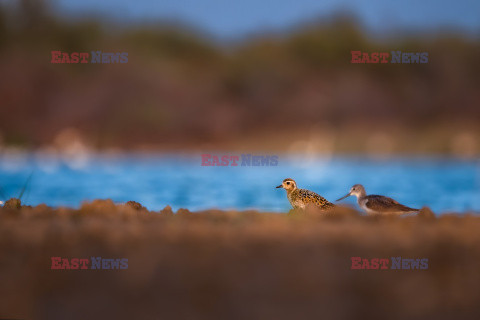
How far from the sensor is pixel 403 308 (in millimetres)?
3102

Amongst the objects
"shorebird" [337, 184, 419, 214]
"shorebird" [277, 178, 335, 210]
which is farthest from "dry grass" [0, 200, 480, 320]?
"shorebird" [277, 178, 335, 210]

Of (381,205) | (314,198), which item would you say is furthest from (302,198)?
→ (381,205)

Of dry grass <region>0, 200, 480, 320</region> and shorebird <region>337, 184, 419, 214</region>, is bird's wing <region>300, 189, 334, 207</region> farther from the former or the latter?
dry grass <region>0, 200, 480, 320</region>

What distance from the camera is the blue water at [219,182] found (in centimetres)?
1156

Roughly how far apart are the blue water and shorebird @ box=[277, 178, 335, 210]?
12 centimetres

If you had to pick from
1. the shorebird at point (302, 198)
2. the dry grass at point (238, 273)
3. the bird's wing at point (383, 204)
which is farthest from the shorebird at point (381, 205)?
the dry grass at point (238, 273)

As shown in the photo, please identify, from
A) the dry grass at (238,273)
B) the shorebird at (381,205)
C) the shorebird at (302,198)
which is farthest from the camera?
the shorebird at (302,198)

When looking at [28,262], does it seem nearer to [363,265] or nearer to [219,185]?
[363,265]

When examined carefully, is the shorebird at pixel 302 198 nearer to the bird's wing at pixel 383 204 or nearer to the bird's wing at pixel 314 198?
the bird's wing at pixel 314 198

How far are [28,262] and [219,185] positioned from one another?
12.7m

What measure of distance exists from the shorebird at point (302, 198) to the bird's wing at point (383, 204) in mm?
333

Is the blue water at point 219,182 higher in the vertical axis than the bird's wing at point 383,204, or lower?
higher

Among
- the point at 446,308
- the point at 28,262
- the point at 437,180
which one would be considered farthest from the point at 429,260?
the point at 437,180

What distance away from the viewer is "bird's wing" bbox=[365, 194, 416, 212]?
4323 millimetres
